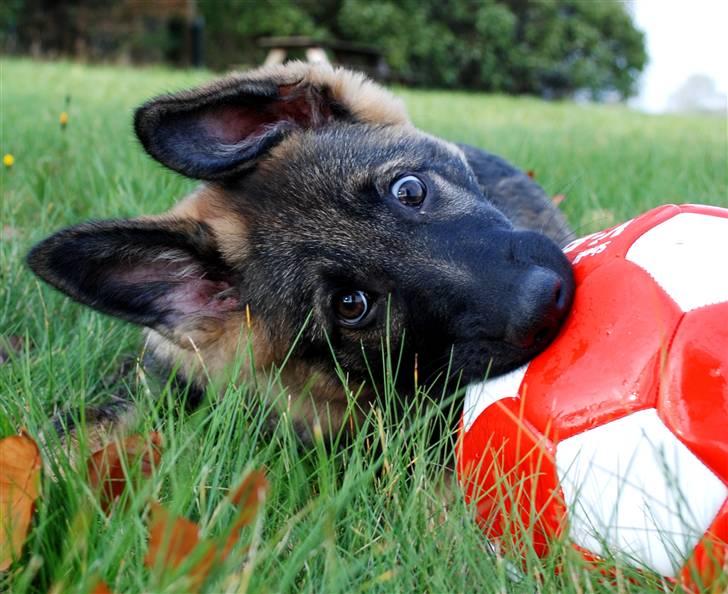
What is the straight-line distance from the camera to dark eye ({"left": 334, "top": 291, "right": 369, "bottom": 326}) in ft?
7.18

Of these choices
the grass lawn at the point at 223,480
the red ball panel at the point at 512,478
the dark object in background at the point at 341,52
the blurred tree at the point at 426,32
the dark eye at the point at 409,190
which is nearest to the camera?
the grass lawn at the point at 223,480

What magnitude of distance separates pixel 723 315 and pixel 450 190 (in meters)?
1.05

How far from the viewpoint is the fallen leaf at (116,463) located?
1.52 meters

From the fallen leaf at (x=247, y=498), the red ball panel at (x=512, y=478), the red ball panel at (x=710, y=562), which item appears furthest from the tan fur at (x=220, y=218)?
the red ball panel at (x=710, y=562)

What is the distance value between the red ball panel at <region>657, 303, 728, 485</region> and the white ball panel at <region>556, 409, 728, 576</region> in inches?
0.8

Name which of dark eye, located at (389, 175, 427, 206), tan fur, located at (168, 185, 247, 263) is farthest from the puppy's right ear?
dark eye, located at (389, 175, 427, 206)

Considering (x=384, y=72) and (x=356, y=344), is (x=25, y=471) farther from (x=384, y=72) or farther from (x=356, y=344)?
(x=384, y=72)

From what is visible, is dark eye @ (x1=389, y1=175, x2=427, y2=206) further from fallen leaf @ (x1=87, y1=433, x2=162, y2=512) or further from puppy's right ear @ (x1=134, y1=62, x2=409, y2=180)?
fallen leaf @ (x1=87, y1=433, x2=162, y2=512)

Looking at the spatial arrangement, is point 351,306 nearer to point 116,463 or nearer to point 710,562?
point 116,463

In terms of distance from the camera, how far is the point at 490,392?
1.84 meters

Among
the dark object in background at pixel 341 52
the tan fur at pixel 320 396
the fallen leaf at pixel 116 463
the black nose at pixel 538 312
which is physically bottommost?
the dark object in background at pixel 341 52

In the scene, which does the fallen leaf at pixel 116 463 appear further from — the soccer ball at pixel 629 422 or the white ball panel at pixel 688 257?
the white ball panel at pixel 688 257

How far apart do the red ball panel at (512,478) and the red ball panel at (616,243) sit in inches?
17.2

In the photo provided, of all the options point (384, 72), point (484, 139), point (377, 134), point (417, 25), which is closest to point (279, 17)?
point (417, 25)
